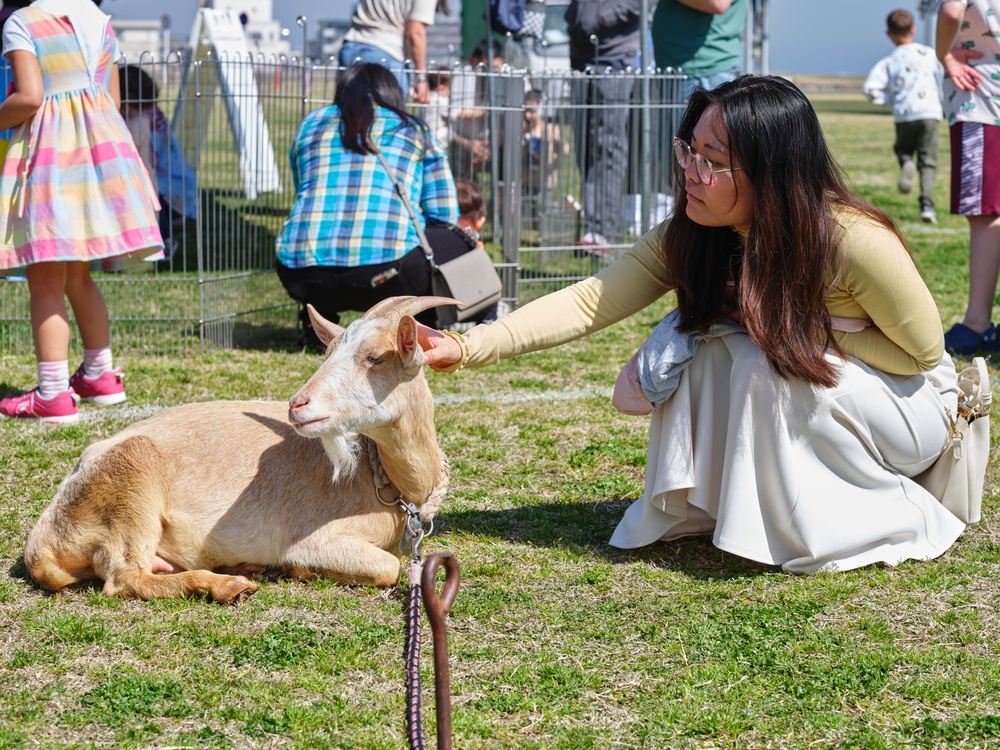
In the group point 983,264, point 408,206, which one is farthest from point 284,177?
point 983,264

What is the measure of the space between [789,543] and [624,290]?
103 centimetres

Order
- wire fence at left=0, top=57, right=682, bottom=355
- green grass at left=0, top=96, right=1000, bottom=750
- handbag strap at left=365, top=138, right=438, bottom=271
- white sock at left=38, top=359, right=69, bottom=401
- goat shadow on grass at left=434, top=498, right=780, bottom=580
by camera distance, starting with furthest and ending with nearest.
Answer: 1. wire fence at left=0, top=57, right=682, bottom=355
2. handbag strap at left=365, top=138, right=438, bottom=271
3. white sock at left=38, top=359, right=69, bottom=401
4. goat shadow on grass at left=434, top=498, right=780, bottom=580
5. green grass at left=0, top=96, right=1000, bottom=750

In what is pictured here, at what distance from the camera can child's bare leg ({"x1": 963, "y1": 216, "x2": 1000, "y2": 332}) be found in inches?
255

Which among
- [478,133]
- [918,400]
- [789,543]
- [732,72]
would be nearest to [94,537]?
[789,543]

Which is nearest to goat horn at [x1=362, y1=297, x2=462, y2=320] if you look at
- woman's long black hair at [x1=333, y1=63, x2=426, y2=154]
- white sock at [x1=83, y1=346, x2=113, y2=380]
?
white sock at [x1=83, y1=346, x2=113, y2=380]

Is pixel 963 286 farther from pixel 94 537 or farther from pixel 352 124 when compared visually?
pixel 94 537

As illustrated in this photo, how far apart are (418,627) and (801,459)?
139 centimetres

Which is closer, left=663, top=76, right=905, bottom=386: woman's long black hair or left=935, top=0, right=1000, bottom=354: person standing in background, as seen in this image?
left=663, top=76, right=905, bottom=386: woman's long black hair

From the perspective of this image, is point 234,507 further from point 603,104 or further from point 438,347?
point 603,104

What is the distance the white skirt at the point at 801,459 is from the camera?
3.65 meters

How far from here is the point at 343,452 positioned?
11.1ft

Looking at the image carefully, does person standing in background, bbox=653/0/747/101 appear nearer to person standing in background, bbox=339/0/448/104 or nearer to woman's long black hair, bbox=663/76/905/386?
person standing in background, bbox=339/0/448/104

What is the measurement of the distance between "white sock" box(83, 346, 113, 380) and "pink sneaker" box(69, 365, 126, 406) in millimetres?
21

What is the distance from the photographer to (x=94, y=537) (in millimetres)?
3525
